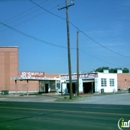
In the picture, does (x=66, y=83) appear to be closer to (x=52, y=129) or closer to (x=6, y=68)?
(x=6, y=68)

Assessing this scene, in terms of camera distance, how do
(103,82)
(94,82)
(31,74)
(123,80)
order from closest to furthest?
1. (94,82)
2. (103,82)
3. (31,74)
4. (123,80)

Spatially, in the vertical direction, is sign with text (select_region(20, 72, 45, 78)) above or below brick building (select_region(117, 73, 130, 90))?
above

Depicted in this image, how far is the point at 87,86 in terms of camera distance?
59938mm

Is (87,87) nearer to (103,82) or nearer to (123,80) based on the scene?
(103,82)

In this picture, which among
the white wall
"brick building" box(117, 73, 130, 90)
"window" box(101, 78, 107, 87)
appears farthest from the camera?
"brick building" box(117, 73, 130, 90)

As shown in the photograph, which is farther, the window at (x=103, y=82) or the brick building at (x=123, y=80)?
the brick building at (x=123, y=80)

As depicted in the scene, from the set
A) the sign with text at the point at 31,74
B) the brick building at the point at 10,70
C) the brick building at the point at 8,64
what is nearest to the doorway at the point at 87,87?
the sign with text at the point at 31,74

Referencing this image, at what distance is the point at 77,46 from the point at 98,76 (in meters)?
16.2

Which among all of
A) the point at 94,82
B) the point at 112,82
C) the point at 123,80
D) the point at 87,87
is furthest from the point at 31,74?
the point at 123,80

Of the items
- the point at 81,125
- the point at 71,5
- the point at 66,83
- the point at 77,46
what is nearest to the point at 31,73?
the point at 66,83

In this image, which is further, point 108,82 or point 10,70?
point 10,70

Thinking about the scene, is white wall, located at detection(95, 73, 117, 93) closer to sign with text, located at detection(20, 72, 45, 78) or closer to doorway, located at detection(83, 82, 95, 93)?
doorway, located at detection(83, 82, 95, 93)

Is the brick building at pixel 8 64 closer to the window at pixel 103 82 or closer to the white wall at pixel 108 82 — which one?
the white wall at pixel 108 82

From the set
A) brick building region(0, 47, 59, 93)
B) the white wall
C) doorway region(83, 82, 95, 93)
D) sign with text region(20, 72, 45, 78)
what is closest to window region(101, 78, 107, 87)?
the white wall
